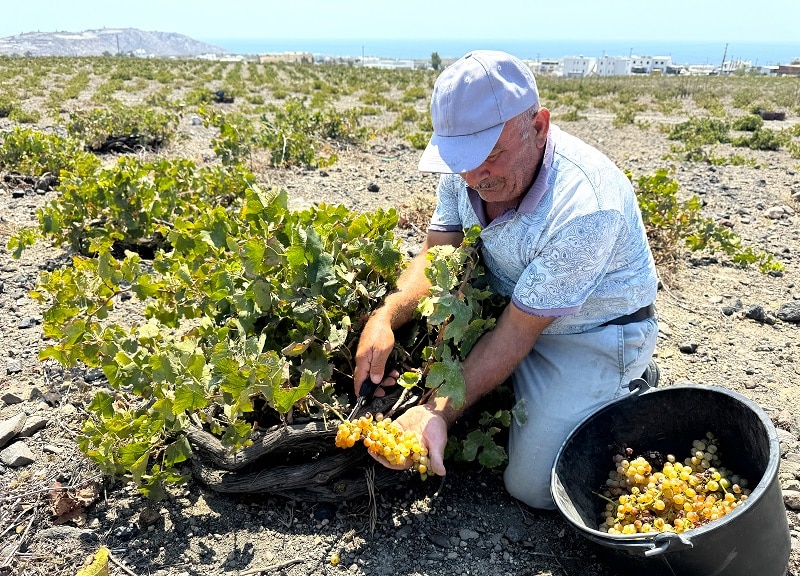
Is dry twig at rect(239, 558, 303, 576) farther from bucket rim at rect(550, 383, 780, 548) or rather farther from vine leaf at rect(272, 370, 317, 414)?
bucket rim at rect(550, 383, 780, 548)

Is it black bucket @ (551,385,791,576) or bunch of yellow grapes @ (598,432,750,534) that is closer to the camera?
black bucket @ (551,385,791,576)

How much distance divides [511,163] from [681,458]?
128cm

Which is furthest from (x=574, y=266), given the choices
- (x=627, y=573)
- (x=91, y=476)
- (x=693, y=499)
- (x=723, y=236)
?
(x=723, y=236)

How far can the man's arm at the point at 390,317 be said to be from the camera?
234 cm

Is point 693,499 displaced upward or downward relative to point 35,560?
upward

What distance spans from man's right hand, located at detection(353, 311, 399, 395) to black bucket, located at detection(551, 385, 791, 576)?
2.24 feet

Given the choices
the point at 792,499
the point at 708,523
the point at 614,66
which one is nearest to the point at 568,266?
the point at 708,523

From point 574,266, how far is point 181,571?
159 centimetres

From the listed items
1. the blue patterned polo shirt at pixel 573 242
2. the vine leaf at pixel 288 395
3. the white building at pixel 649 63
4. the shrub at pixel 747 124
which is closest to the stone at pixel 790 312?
the blue patterned polo shirt at pixel 573 242

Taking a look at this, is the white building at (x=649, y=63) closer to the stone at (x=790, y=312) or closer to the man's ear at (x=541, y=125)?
the stone at (x=790, y=312)

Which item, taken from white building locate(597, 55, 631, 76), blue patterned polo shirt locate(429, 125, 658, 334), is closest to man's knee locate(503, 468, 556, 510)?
blue patterned polo shirt locate(429, 125, 658, 334)

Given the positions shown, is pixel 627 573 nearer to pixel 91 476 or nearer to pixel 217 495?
pixel 217 495

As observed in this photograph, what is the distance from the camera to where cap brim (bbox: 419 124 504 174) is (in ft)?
6.59

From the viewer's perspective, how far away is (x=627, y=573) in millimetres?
1998
